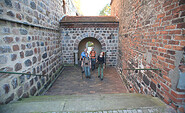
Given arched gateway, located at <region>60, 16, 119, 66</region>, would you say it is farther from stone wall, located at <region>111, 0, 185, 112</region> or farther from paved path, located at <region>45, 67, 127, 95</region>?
stone wall, located at <region>111, 0, 185, 112</region>

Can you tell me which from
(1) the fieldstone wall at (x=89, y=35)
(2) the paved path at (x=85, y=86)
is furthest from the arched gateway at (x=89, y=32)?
(2) the paved path at (x=85, y=86)

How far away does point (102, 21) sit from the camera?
697 cm

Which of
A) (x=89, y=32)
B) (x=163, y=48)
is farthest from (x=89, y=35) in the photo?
(x=163, y=48)

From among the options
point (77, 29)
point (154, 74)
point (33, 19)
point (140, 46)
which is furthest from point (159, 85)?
point (77, 29)

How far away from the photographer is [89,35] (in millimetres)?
7273

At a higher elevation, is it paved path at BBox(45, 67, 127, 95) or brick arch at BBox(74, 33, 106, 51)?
brick arch at BBox(74, 33, 106, 51)

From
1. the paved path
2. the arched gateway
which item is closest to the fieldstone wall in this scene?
the arched gateway

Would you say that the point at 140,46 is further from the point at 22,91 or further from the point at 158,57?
the point at 22,91

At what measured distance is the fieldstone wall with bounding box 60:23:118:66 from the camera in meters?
7.14

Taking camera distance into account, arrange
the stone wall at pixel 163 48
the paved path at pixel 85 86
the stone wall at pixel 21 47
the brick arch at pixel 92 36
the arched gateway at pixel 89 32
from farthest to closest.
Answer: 1. the brick arch at pixel 92 36
2. the arched gateway at pixel 89 32
3. the paved path at pixel 85 86
4. the stone wall at pixel 21 47
5. the stone wall at pixel 163 48

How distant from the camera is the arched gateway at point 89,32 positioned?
704cm

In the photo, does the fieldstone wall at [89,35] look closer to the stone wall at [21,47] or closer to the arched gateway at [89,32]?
the arched gateway at [89,32]

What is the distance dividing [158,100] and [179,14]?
1774 millimetres

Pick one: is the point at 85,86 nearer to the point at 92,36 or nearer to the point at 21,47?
the point at 21,47
